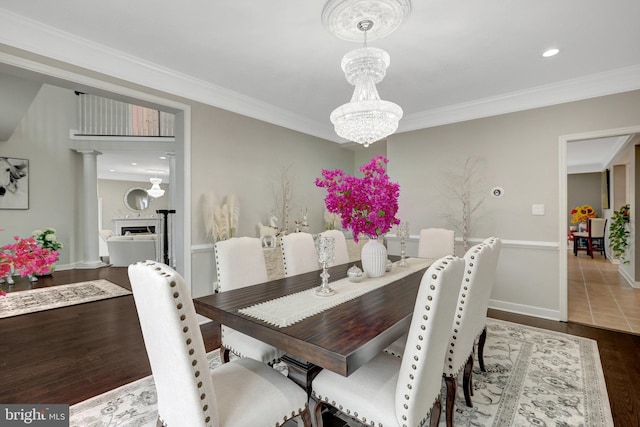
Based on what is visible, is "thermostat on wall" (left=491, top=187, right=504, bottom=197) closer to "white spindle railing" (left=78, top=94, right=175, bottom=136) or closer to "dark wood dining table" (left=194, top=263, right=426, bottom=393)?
"dark wood dining table" (left=194, top=263, right=426, bottom=393)

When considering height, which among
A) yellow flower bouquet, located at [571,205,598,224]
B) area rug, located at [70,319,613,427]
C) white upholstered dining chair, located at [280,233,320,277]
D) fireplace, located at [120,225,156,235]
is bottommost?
area rug, located at [70,319,613,427]

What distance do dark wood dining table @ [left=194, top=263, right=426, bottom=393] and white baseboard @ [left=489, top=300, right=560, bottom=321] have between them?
8.18 ft

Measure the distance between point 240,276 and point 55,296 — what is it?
3.91 metres

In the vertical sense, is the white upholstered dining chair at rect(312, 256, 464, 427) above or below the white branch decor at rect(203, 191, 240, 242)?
below

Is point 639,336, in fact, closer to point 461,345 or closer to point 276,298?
point 461,345

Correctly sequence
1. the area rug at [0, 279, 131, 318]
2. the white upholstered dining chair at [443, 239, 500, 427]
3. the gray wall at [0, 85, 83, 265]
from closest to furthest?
1. the white upholstered dining chair at [443, 239, 500, 427]
2. the area rug at [0, 279, 131, 318]
3. the gray wall at [0, 85, 83, 265]

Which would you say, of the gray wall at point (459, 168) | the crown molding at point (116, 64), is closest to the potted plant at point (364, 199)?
the gray wall at point (459, 168)

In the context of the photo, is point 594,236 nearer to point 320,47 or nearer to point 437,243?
point 437,243

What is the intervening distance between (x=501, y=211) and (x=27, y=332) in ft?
17.9

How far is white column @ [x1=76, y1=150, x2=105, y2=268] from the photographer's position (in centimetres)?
644

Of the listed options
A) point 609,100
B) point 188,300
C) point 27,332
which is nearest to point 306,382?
point 188,300

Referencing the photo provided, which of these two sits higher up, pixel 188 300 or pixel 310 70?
pixel 310 70

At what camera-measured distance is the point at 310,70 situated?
2.94 metres

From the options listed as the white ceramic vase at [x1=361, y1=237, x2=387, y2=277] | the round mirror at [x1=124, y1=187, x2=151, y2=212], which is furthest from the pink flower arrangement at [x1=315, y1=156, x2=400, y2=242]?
the round mirror at [x1=124, y1=187, x2=151, y2=212]
